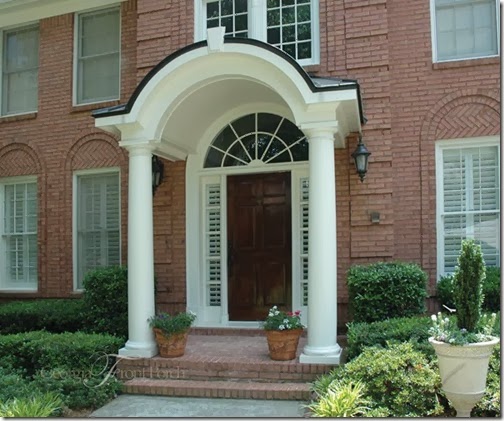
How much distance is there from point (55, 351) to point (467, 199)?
5649mm

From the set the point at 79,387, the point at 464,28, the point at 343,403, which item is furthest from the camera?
the point at 464,28

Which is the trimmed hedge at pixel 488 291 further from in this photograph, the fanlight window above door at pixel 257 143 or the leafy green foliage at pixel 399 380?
the fanlight window above door at pixel 257 143

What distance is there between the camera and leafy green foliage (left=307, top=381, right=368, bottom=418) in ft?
15.8

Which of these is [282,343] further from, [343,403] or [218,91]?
[218,91]

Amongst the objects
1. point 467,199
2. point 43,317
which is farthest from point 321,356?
point 43,317

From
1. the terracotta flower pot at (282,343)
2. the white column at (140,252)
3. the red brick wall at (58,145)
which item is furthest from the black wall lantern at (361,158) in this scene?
the red brick wall at (58,145)

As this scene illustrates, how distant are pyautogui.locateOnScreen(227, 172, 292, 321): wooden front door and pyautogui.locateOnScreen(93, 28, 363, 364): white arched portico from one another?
0.66 feet

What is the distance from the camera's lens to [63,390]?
19.9 feet

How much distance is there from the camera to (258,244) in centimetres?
836

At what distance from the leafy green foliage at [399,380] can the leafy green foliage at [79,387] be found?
101 inches

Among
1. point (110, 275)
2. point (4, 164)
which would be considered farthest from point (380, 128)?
point (4, 164)

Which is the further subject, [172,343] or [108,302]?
[108,302]

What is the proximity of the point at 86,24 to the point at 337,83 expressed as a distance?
5.63m

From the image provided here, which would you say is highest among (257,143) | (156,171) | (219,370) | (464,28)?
(464,28)
